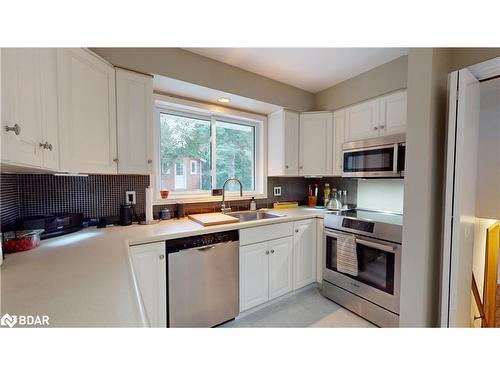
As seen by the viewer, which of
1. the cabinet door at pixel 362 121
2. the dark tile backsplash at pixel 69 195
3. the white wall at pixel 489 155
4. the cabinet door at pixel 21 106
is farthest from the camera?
the cabinet door at pixel 362 121

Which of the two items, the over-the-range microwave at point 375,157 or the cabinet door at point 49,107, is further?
the over-the-range microwave at point 375,157

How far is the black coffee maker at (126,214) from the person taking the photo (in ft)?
5.35

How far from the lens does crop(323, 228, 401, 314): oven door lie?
1.57m

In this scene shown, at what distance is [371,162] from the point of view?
6.44 ft

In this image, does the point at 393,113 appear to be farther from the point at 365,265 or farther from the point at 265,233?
the point at 265,233

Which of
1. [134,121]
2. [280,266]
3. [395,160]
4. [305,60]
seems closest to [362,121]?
[395,160]

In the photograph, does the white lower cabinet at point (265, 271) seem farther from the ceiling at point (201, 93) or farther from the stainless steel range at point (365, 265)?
the ceiling at point (201, 93)

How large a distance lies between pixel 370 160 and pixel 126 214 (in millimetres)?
2318

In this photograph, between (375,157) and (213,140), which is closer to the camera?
(375,157)

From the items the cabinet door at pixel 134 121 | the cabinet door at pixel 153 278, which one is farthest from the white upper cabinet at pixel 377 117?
the cabinet door at pixel 153 278

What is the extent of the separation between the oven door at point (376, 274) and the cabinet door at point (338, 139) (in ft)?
2.68

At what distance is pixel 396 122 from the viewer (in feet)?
6.19

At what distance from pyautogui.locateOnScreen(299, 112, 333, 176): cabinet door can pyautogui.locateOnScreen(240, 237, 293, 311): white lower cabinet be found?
1.01 metres

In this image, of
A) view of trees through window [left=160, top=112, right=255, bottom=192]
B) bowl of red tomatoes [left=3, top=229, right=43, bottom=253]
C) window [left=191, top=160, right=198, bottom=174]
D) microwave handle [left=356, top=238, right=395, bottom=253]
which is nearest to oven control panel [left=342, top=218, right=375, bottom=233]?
microwave handle [left=356, top=238, right=395, bottom=253]
